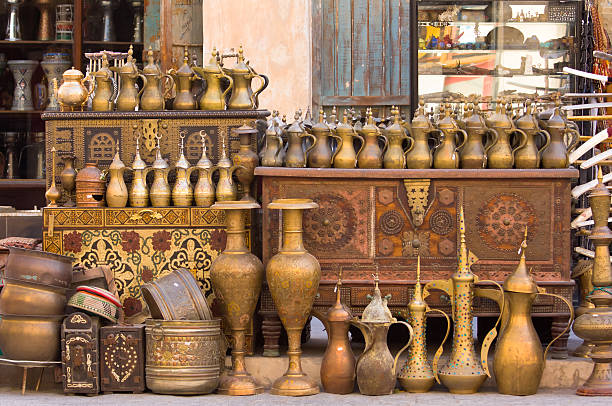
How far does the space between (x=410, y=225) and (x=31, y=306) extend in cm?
230

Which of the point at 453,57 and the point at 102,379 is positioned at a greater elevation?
the point at 453,57

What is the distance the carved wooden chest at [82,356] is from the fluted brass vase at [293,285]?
1.04m

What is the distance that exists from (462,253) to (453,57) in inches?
146

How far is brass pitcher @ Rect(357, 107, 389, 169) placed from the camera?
752cm

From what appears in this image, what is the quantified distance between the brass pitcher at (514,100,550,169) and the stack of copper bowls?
2.85 metres

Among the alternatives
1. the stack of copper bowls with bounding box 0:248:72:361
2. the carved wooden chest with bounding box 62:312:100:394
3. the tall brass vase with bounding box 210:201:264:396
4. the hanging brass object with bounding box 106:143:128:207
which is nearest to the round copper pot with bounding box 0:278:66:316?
the stack of copper bowls with bounding box 0:248:72:361

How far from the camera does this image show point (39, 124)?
36.1 feet

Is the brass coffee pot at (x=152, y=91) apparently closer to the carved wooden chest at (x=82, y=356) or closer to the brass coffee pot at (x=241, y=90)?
the brass coffee pot at (x=241, y=90)

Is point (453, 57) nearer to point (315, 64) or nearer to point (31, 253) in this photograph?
point (315, 64)

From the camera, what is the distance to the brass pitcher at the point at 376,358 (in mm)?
6996

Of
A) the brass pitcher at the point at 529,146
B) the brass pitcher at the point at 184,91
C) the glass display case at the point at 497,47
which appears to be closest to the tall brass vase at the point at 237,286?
the brass pitcher at the point at 184,91

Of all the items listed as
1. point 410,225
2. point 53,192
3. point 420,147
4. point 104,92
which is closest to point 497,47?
point 420,147

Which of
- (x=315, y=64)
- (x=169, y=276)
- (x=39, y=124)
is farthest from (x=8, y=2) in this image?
(x=169, y=276)

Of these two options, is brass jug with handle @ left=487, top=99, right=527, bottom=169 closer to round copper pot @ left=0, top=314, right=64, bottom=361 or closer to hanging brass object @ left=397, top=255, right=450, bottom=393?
hanging brass object @ left=397, top=255, right=450, bottom=393
